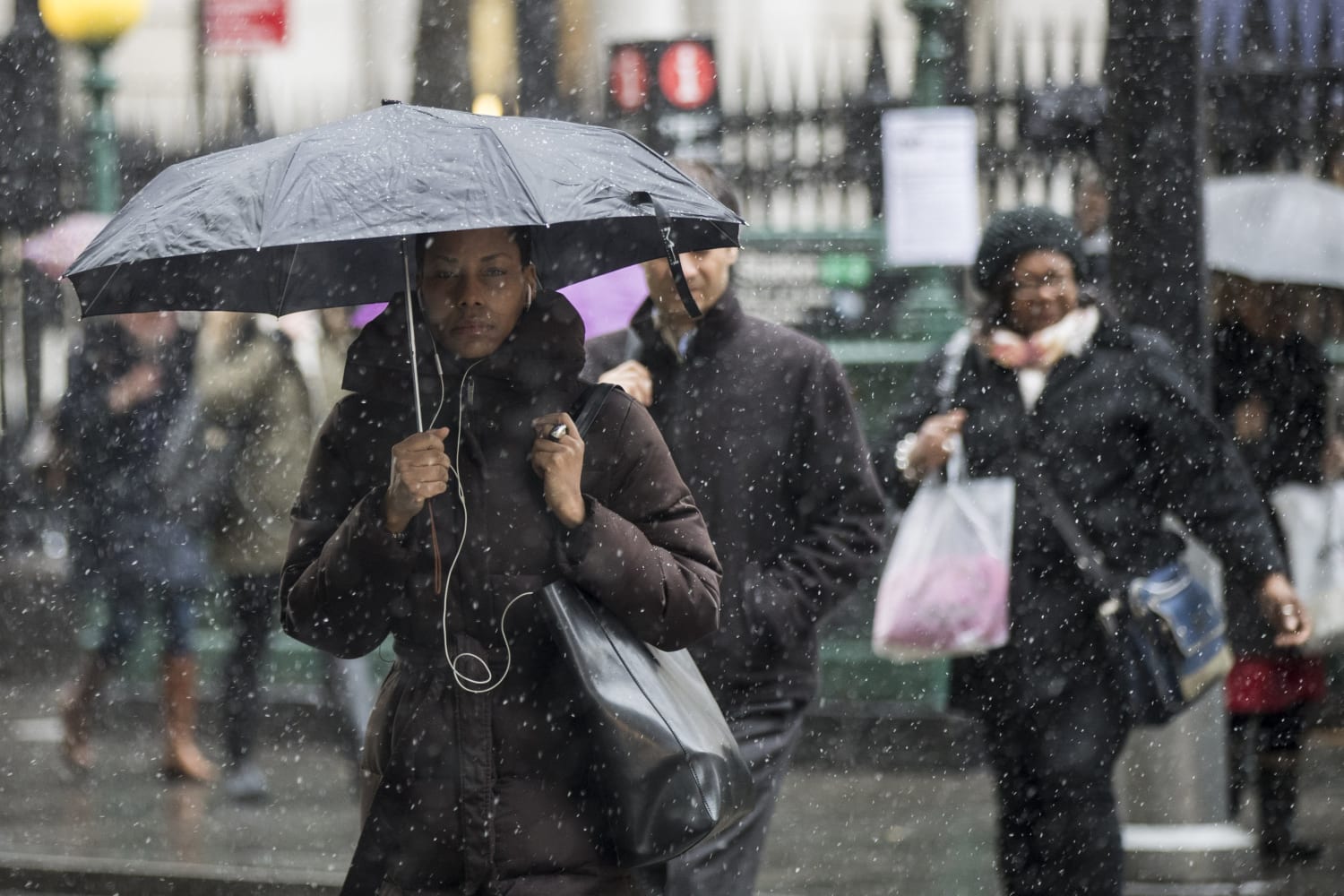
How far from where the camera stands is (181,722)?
8.13 meters

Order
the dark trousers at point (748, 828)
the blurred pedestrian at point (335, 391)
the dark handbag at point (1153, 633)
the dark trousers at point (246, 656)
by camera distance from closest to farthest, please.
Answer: the dark trousers at point (748, 828) < the dark handbag at point (1153, 633) < the blurred pedestrian at point (335, 391) < the dark trousers at point (246, 656)

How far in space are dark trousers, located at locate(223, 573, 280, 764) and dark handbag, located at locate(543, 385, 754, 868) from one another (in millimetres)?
4835

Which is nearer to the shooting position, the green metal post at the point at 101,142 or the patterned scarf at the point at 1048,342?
the patterned scarf at the point at 1048,342

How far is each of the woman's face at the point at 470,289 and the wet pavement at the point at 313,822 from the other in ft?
11.0

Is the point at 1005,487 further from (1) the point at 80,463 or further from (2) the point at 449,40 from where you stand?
(2) the point at 449,40

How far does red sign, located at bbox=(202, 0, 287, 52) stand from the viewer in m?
12.3

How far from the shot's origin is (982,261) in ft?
16.8

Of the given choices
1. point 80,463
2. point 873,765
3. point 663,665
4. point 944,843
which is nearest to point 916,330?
point 873,765

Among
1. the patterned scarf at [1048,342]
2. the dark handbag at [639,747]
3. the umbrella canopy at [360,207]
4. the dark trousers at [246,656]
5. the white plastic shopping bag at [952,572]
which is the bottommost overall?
the dark trousers at [246,656]

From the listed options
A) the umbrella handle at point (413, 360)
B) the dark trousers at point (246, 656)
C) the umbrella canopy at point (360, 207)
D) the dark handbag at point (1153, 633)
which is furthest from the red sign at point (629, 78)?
the umbrella handle at point (413, 360)

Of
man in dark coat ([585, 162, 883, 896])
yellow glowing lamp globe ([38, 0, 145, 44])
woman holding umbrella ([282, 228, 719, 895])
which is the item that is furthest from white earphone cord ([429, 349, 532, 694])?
yellow glowing lamp globe ([38, 0, 145, 44])

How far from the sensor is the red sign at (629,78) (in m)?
9.15

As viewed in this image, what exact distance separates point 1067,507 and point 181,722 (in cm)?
437

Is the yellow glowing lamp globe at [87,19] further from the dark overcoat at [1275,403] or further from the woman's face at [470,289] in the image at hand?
the woman's face at [470,289]
